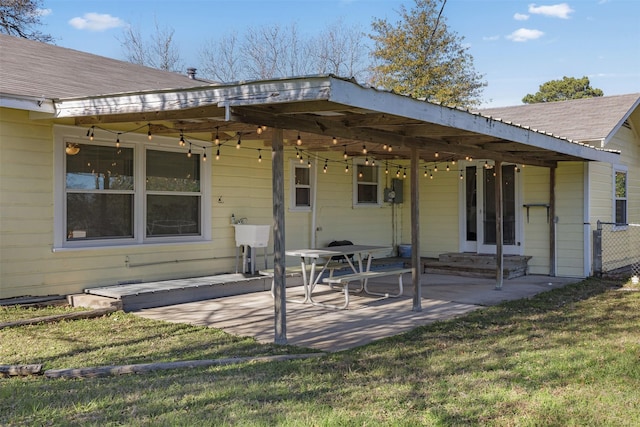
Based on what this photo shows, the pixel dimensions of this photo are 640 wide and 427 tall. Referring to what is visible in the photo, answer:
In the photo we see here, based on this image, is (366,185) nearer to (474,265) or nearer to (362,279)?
(474,265)

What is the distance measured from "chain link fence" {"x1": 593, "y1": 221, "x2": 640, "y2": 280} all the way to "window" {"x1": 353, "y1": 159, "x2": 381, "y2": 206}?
454 cm

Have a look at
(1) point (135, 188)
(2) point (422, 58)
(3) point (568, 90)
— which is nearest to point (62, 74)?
(1) point (135, 188)

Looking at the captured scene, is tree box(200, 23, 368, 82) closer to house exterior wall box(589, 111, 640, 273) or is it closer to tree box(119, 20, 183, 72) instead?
tree box(119, 20, 183, 72)

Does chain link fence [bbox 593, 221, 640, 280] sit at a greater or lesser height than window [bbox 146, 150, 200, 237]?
lesser

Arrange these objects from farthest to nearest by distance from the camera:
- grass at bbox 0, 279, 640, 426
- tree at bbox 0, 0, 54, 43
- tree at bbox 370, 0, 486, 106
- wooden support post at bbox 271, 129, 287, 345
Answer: tree at bbox 370, 0, 486, 106, tree at bbox 0, 0, 54, 43, wooden support post at bbox 271, 129, 287, 345, grass at bbox 0, 279, 640, 426

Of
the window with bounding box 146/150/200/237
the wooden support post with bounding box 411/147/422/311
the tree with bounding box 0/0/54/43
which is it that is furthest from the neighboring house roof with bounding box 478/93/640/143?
the tree with bounding box 0/0/54/43

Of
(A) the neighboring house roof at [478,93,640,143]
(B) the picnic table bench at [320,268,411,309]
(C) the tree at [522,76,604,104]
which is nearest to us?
(B) the picnic table bench at [320,268,411,309]

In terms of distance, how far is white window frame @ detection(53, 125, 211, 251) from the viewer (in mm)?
7281

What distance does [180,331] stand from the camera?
19.7ft

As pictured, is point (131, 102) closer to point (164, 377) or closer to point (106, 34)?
point (164, 377)

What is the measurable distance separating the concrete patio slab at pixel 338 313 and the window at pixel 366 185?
9.59 ft

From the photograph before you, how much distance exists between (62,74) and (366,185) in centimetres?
660

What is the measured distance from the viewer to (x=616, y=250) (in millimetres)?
12125

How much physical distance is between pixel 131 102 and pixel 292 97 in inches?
89.6
